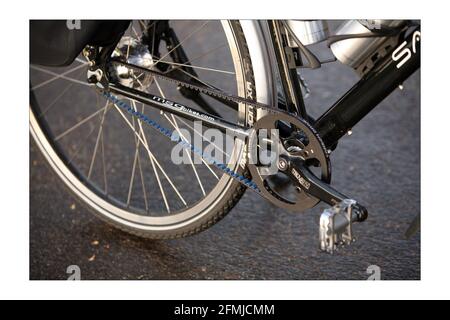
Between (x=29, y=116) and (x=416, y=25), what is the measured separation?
129cm

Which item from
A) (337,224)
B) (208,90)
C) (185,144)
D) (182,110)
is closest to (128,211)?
(185,144)

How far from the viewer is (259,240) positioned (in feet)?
8.02

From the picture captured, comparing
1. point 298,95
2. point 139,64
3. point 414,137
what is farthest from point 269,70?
A: point 414,137

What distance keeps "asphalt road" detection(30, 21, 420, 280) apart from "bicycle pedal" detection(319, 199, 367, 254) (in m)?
0.44

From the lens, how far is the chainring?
1908 millimetres

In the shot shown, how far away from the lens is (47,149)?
259 cm

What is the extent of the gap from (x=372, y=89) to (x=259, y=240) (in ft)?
2.38

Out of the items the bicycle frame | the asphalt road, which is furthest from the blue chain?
the asphalt road

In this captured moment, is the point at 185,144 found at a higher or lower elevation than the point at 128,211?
higher

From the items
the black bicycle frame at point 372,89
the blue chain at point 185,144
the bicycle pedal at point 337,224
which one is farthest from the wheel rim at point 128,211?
the bicycle pedal at point 337,224

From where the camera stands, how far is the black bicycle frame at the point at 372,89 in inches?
71.7

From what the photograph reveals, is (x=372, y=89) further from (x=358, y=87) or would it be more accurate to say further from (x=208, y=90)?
(x=208, y=90)

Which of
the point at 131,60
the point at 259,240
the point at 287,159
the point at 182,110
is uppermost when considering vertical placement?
the point at 131,60

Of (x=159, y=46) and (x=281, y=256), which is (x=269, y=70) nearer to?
(x=159, y=46)
